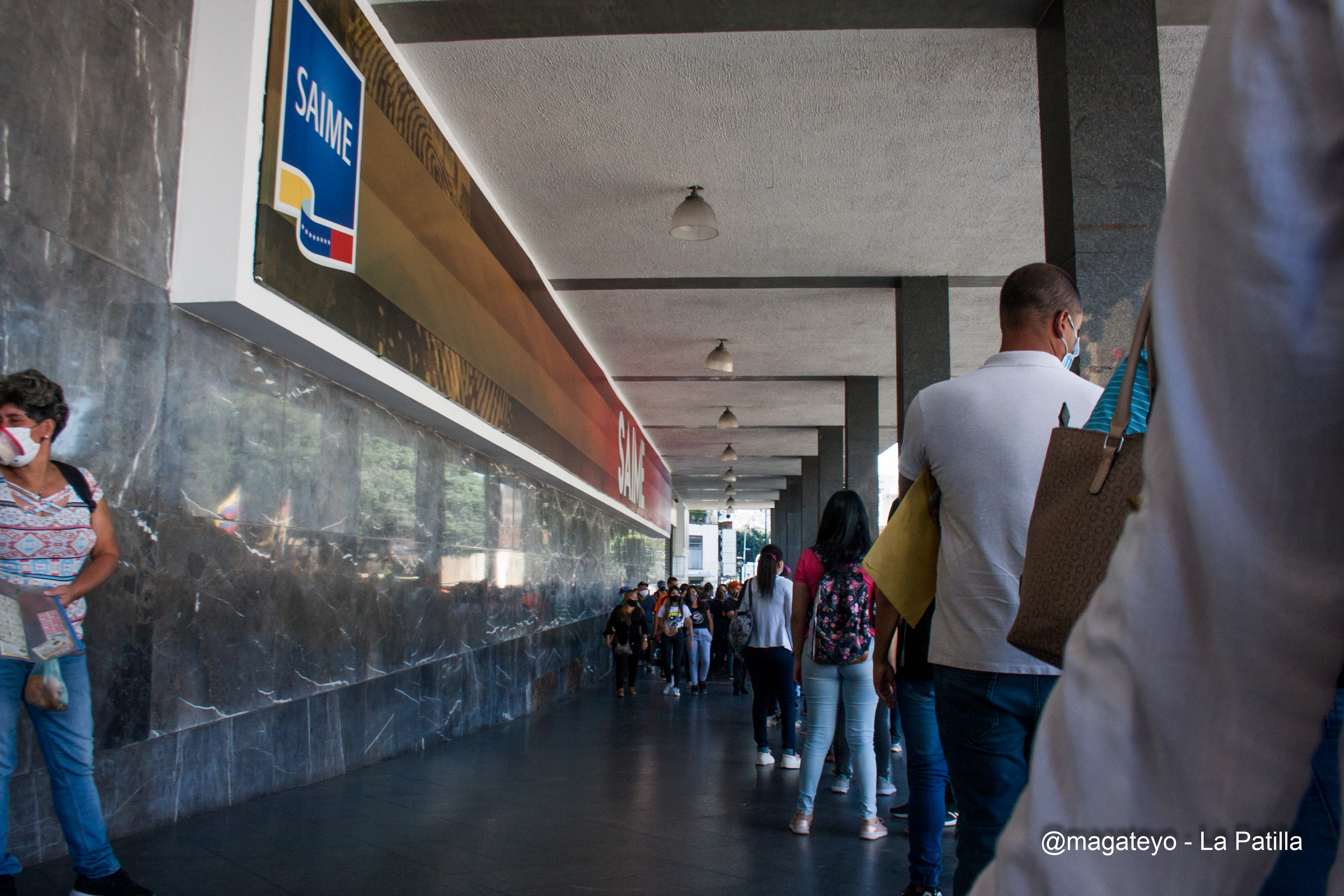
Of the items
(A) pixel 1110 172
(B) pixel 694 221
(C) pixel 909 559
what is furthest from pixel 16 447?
(B) pixel 694 221

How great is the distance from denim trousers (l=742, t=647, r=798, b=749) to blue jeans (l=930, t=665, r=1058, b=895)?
4705mm

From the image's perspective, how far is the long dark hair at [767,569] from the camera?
698cm

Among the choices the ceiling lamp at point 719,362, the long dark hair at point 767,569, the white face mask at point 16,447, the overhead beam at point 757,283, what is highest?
the overhead beam at point 757,283

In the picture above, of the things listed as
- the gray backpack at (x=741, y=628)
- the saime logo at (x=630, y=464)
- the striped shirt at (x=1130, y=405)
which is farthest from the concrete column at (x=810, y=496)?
the striped shirt at (x=1130, y=405)

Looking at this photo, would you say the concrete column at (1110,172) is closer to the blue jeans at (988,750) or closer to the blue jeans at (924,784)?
the blue jeans at (924,784)

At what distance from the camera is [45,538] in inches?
125

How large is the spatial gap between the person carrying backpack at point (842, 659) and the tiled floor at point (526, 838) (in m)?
0.18

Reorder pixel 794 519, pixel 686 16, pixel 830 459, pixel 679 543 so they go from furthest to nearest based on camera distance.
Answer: pixel 679 543 → pixel 794 519 → pixel 830 459 → pixel 686 16

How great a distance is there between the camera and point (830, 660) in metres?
4.95

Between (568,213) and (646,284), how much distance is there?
7.07 feet

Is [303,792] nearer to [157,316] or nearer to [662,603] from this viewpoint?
[157,316]

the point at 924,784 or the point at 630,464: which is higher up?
the point at 630,464

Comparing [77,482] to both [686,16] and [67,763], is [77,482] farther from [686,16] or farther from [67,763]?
[686,16]

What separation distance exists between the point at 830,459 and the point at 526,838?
16.8 meters
